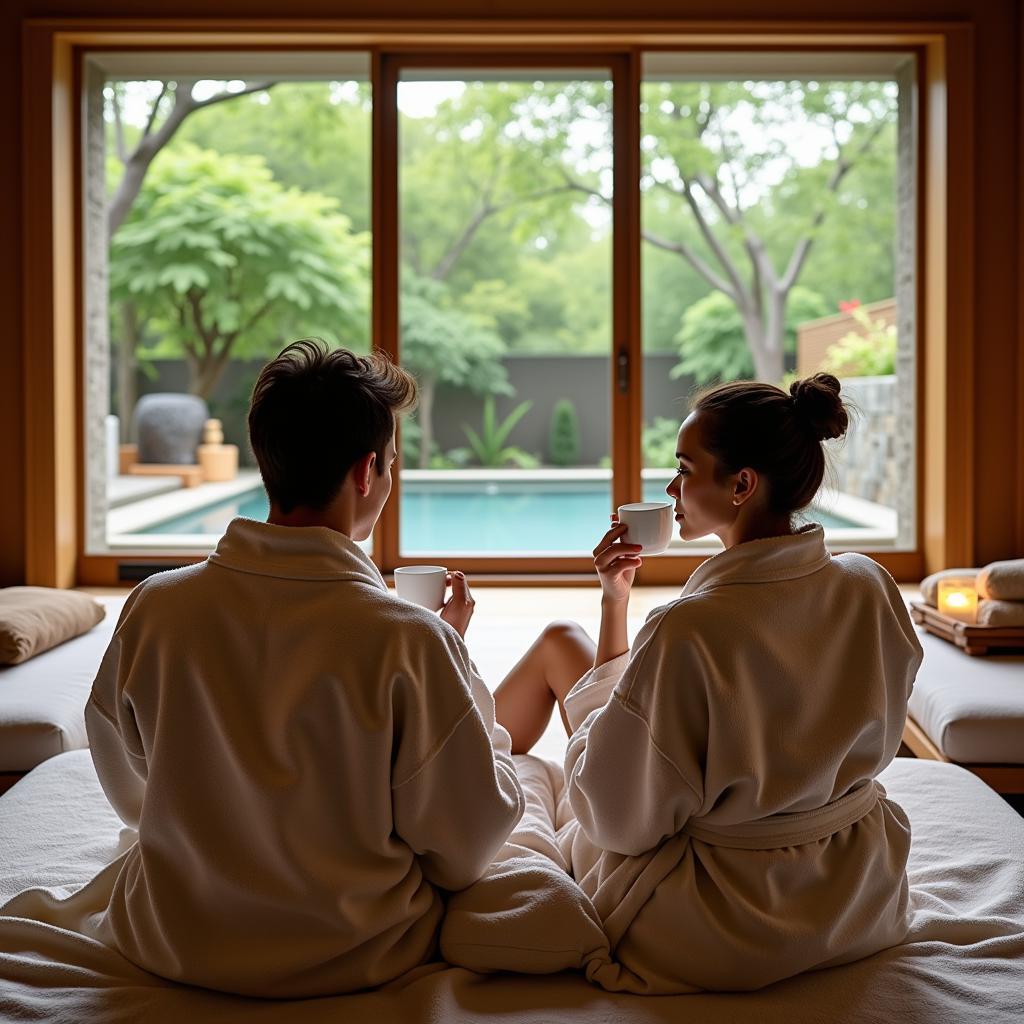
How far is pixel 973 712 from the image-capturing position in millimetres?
2428

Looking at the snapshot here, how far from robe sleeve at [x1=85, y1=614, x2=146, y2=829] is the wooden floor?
4.05ft

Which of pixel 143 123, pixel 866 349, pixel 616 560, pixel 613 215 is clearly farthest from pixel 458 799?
pixel 866 349

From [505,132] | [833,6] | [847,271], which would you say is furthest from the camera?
[847,271]

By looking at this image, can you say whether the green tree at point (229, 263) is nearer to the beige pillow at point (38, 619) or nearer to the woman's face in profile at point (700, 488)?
the beige pillow at point (38, 619)

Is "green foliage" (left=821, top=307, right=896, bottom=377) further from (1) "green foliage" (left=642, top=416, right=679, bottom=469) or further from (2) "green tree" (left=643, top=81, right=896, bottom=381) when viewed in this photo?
(1) "green foliage" (left=642, top=416, right=679, bottom=469)

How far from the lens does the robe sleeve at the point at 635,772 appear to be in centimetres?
138

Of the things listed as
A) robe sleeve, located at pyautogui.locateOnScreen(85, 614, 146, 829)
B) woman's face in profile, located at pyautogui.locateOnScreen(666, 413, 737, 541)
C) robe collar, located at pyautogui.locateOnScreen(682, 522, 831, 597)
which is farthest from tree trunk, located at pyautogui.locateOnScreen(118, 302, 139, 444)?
robe collar, located at pyautogui.locateOnScreen(682, 522, 831, 597)

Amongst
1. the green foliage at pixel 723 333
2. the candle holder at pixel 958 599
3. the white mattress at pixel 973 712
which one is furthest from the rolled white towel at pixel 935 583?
the green foliage at pixel 723 333

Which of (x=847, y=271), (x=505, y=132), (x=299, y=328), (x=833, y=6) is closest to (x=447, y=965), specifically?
(x=833, y=6)

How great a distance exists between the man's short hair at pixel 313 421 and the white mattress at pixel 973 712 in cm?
152

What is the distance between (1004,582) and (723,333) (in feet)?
12.0

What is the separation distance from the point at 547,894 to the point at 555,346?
5.60 m

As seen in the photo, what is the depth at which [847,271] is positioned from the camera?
21.2 feet

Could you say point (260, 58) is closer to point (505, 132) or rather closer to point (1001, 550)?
point (505, 132)
